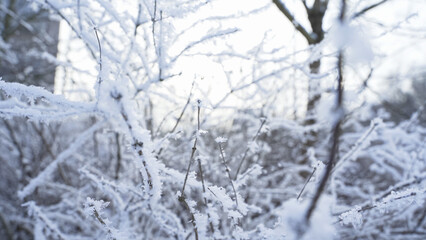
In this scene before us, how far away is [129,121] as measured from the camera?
0.77 metres

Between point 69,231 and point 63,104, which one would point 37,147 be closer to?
point 69,231

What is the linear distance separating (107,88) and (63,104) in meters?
0.45

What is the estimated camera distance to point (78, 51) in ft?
11.3

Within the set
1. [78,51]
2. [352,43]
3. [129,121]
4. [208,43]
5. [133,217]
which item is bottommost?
[133,217]

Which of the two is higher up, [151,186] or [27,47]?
[27,47]

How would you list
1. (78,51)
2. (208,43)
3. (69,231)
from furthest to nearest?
(69,231) < (78,51) < (208,43)

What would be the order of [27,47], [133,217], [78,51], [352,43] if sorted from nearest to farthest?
[352,43], [133,217], [78,51], [27,47]

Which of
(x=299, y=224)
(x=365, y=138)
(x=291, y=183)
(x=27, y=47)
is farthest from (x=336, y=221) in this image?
(x=27, y=47)

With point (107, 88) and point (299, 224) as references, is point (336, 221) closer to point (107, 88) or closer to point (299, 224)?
point (299, 224)

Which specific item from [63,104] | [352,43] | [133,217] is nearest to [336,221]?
[352,43]

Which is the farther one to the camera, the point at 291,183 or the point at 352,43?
the point at 291,183

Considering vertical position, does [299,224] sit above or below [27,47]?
below

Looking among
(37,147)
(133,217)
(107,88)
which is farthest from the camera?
(37,147)

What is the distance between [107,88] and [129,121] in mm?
106
